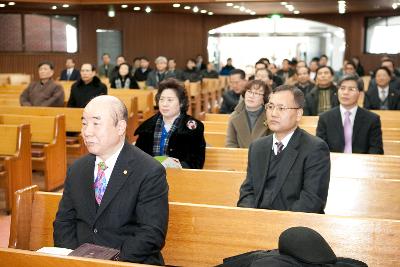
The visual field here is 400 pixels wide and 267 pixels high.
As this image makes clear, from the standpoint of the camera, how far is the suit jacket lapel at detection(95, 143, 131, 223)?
3002 millimetres

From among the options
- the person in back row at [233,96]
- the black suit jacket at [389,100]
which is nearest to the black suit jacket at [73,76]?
the person in back row at [233,96]

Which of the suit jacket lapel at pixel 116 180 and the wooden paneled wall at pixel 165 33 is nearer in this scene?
the suit jacket lapel at pixel 116 180

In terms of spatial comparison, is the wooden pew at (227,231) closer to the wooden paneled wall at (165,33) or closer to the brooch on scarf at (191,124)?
the brooch on scarf at (191,124)

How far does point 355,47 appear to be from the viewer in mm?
21781

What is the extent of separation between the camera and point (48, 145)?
706 cm

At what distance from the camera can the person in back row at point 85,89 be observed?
913 centimetres

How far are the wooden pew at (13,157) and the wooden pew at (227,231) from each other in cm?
284

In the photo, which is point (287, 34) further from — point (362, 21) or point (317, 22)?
point (362, 21)

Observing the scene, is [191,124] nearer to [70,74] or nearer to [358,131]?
[358,131]

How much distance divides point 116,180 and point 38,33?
54.0ft

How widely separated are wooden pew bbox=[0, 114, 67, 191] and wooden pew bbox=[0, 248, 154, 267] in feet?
15.0

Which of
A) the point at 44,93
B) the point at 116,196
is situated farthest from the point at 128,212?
the point at 44,93

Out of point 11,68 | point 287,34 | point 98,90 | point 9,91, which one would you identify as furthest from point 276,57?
point 98,90

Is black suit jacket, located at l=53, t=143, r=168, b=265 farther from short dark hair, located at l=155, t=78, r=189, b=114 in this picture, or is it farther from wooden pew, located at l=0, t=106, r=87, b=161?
wooden pew, located at l=0, t=106, r=87, b=161
